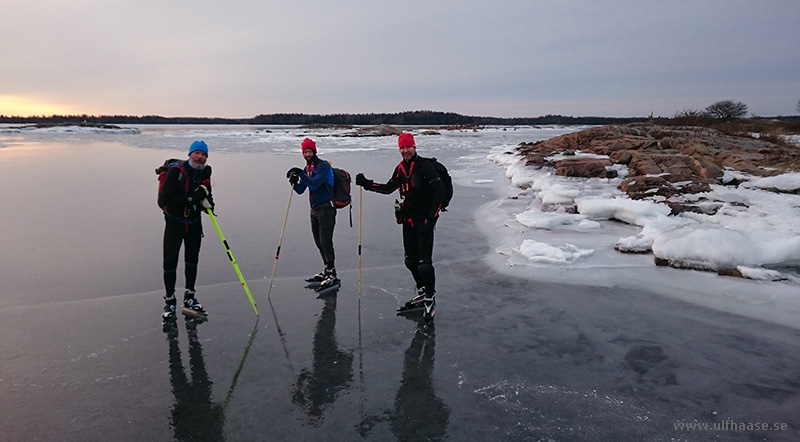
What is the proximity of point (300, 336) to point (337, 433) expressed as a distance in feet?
5.04

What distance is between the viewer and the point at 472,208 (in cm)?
1082

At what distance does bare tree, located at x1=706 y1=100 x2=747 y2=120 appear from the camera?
3944 centimetres

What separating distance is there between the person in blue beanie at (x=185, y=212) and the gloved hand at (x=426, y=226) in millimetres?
2249

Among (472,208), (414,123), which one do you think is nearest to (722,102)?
(472,208)

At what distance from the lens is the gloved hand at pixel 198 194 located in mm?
4625

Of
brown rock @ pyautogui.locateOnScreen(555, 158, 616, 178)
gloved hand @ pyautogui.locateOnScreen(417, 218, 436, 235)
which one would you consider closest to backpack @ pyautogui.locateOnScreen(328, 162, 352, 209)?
gloved hand @ pyautogui.locateOnScreen(417, 218, 436, 235)

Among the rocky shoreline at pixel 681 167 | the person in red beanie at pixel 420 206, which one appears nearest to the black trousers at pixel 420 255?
the person in red beanie at pixel 420 206

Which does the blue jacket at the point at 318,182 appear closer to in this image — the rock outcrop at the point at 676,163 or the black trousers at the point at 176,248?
the black trousers at the point at 176,248

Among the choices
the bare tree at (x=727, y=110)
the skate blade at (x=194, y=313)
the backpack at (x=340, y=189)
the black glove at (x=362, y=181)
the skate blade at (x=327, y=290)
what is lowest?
the skate blade at (x=327, y=290)

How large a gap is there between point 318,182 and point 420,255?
5.47 ft

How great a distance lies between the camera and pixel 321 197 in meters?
5.78

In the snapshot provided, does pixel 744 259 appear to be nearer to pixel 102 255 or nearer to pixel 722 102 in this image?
pixel 102 255

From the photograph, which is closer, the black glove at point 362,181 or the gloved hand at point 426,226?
the gloved hand at point 426,226

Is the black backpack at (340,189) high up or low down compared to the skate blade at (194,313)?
up
